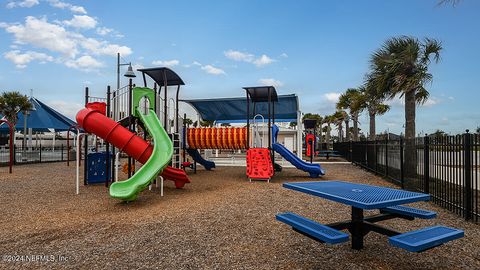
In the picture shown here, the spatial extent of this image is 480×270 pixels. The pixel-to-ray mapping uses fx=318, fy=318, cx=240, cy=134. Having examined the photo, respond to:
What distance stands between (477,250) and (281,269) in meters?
2.76

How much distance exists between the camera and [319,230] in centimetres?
362

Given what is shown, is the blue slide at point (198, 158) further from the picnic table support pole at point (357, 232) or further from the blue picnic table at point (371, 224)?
the picnic table support pole at point (357, 232)

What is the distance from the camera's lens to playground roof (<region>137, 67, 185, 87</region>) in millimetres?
11011

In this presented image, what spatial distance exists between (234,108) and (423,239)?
666 inches

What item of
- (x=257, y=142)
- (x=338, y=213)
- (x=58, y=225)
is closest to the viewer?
(x=58, y=225)

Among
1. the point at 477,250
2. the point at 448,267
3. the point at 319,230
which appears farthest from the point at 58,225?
the point at 477,250

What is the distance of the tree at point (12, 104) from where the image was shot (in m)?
21.5

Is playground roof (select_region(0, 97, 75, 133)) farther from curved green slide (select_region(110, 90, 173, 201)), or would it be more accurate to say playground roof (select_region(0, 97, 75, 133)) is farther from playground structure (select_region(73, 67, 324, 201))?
curved green slide (select_region(110, 90, 173, 201))

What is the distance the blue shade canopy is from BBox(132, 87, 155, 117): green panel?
8.49 meters

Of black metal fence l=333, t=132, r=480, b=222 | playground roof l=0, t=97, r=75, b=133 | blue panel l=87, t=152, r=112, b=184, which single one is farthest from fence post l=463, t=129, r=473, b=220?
playground roof l=0, t=97, r=75, b=133

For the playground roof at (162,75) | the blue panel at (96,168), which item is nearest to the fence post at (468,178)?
the playground roof at (162,75)

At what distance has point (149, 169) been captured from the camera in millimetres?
7762

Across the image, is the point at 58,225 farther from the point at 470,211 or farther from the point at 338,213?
the point at 470,211

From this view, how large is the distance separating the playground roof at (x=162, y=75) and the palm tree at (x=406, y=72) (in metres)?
8.48
